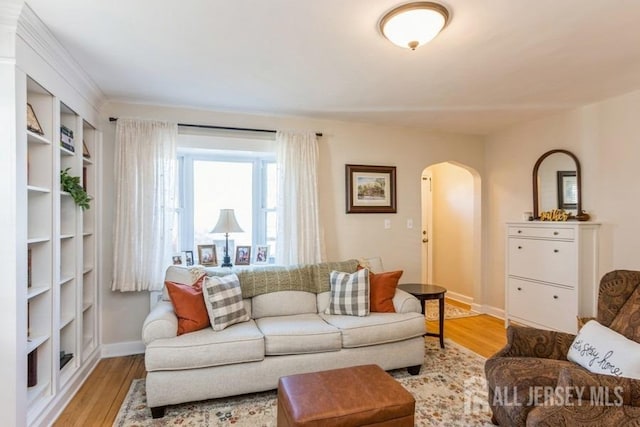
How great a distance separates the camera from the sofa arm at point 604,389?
1529mm

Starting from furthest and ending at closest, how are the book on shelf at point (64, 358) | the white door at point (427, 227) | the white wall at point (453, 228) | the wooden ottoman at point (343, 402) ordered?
the white door at point (427, 227), the white wall at point (453, 228), the book on shelf at point (64, 358), the wooden ottoman at point (343, 402)

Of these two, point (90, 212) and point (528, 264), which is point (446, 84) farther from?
point (90, 212)

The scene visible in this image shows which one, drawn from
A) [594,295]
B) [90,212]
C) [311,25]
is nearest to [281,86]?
[311,25]

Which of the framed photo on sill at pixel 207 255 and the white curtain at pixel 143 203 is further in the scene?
the framed photo on sill at pixel 207 255

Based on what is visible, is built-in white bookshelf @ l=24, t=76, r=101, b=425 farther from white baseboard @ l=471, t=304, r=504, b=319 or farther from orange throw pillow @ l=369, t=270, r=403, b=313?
white baseboard @ l=471, t=304, r=504, b=319

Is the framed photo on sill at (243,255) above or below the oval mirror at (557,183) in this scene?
below

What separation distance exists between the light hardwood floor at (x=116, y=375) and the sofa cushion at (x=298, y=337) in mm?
1122

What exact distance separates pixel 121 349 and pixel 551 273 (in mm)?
4334

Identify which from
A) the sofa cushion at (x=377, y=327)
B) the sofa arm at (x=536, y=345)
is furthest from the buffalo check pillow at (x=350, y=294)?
the sofa arm at (x=536, y=345)

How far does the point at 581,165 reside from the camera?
363 centimetres

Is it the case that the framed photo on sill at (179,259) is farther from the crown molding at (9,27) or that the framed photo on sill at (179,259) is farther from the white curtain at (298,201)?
the crown molding at (9,27)

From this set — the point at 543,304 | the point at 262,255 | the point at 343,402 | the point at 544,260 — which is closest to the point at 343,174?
the point at 262,255

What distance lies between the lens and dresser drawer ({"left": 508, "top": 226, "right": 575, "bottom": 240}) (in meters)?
3.46

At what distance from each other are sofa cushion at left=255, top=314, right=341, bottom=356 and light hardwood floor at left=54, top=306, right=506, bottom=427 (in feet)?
3.68
